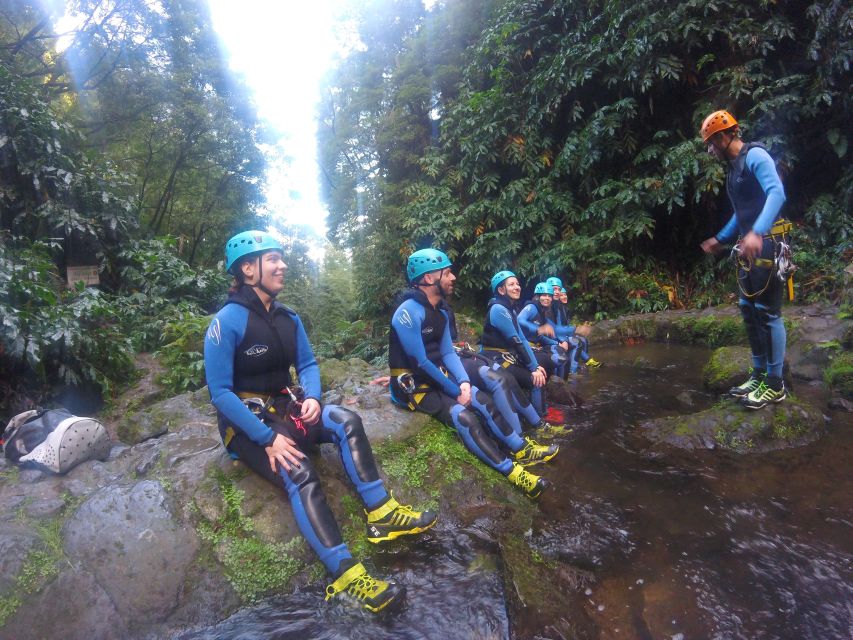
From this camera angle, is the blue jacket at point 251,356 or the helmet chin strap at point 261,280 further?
the helmet chin strap at point 261,280

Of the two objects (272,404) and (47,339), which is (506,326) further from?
(47,339)

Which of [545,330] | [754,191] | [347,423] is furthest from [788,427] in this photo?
[347,423]

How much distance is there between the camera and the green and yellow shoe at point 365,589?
2.38m

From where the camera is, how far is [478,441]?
12.5 ft

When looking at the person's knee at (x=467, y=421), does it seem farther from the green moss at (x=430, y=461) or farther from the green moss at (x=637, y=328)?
the green moss at (x=637, y=328)

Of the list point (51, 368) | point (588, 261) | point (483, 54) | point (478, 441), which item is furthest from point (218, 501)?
point (483, 54)

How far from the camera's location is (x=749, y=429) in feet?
13.6

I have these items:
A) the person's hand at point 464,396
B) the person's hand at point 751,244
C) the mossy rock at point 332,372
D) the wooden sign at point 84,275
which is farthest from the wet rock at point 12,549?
the wooden sign at point 84,275

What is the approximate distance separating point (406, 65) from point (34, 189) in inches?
479

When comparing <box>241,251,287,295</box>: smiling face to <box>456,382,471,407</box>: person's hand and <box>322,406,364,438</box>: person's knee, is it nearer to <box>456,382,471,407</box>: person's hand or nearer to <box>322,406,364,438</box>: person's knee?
<box>322,406,364,438</box>: person's knee

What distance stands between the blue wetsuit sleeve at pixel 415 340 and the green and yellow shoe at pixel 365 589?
6.10 feet

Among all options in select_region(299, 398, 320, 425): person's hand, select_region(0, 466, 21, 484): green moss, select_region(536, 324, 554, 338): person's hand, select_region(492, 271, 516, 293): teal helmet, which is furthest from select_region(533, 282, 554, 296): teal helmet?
select_region(0, 466, 21, 484): green moss

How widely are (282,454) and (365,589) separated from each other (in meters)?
0.92

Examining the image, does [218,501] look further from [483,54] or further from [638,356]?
[483,54]
